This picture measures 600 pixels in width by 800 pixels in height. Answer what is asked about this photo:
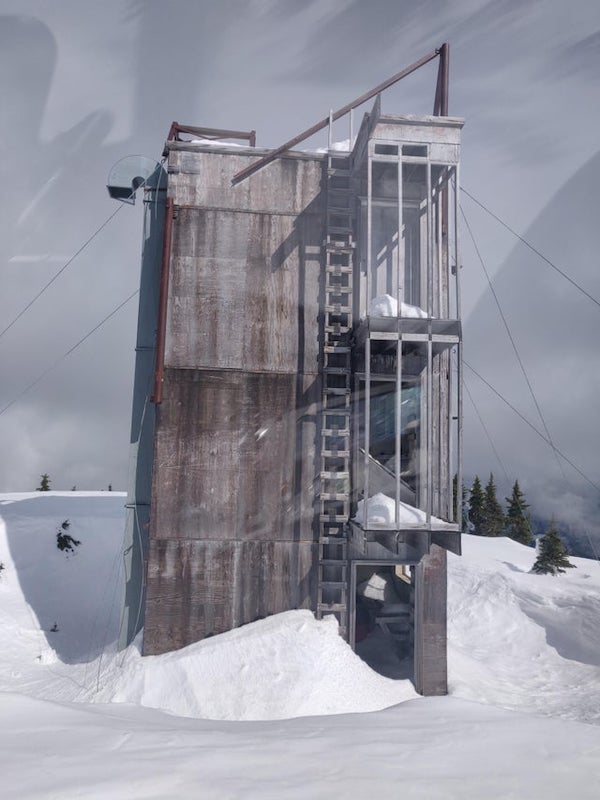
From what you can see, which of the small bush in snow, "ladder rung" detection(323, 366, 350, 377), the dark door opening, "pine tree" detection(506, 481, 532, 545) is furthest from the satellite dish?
"pine tree" detection(506, 481, 532, 545)

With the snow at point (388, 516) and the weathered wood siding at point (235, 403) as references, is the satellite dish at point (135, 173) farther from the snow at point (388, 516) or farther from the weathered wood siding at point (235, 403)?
the snow at point (388, 516)

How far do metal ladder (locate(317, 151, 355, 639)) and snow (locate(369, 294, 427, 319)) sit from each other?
1.00 meters

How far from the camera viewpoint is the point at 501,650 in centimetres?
1659

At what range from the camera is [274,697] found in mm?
10672

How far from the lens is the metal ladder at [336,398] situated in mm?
12805

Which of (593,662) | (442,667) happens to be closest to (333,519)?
(442,667)

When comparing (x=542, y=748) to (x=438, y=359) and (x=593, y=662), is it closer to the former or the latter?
(x=438, y=359)

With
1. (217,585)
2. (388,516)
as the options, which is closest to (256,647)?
(217,585)

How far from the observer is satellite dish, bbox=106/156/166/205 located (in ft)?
47.4

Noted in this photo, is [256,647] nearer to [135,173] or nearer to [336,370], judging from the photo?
[336,370]

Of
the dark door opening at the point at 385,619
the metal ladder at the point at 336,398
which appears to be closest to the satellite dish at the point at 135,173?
the metal ladder at the point at 336,398

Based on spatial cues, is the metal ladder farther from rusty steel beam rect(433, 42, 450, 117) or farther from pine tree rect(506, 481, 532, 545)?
pine tree rect(506, 481, 532, 545)

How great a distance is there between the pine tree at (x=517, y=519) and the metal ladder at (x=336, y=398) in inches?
1947

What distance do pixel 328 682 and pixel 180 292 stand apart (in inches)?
362
